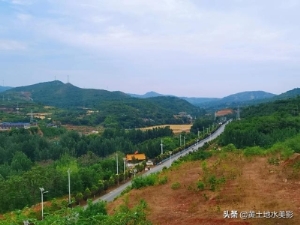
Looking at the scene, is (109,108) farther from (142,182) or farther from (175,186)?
(175,186)

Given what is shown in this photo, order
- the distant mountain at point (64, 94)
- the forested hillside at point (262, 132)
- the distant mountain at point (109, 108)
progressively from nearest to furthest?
1. the forested hillside at point (262, 132)
2. the distant mountain at point (109, 108)
3. the distant mountain at point (64, 94)

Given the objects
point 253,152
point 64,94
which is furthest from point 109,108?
point 253,152

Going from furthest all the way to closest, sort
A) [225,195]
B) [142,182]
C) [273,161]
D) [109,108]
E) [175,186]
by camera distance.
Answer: [109,108] < [273,161] < [142,182] < [175,186] < [225,195]

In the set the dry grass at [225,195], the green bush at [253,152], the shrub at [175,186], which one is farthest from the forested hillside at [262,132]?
the shrub at [175,186]

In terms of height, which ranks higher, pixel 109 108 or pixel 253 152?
pixel 109 108

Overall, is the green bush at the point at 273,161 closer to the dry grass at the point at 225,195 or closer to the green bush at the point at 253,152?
the dry grass at the point at 225,195

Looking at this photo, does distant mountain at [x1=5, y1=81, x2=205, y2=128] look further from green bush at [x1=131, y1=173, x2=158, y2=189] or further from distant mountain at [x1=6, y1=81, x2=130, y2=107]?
green bush at [x1=131, y1=173, x2=158, y2=189]

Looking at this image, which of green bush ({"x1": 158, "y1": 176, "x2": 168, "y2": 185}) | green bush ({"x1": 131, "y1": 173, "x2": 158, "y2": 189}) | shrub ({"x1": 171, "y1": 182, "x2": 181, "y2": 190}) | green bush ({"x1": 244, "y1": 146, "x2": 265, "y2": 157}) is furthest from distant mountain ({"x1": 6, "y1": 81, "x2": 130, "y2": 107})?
shrub ({"x1": 171, "y1": 182, "x2": 181, "y2": 190})

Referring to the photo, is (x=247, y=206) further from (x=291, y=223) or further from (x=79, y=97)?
(x=79, y=97)

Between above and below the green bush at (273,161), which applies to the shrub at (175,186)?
below

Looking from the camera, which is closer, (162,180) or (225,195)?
(225,195)

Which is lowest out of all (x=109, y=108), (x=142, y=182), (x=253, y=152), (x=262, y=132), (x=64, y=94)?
(x=142, y=182)
